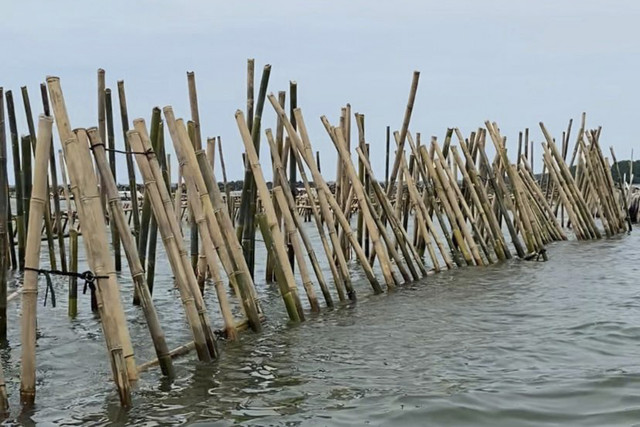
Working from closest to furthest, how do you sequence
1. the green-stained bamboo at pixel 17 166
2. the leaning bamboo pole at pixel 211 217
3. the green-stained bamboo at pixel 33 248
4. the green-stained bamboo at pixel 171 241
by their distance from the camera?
the green-stained bamboo at pixel 33 248 → the green-stained bamboo at pixel 171 241 → the leaning bamboo pole at pixel 211 217 → the green-stained bamboo at pixel 17 166

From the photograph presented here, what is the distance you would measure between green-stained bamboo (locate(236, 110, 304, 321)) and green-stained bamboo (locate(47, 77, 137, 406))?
2.91 m

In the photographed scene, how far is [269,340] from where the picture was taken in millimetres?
7594

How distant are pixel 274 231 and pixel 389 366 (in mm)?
2322

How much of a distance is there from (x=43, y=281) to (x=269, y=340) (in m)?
7.34

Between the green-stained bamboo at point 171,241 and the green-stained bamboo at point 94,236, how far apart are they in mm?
893

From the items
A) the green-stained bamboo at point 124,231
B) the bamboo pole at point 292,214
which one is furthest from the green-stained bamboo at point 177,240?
the bamboo pole at point 292,214

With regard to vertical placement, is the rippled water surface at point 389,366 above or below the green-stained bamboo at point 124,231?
below

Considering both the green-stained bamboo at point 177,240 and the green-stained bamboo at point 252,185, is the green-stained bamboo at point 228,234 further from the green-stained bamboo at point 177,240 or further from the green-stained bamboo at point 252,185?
the green-stained bamboo at point 252,185

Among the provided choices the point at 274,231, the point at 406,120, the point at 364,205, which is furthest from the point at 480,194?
the point at 274,231

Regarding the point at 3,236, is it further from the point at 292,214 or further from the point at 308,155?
the point at 308,155

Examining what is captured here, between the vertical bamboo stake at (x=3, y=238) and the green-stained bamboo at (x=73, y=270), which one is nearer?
the vertical bamboo stake at (x=3, y=238)

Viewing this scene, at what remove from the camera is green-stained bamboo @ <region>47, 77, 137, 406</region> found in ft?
17.1

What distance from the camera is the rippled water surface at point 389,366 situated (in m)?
5.26

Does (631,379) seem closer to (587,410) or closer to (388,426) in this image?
(587,410)
